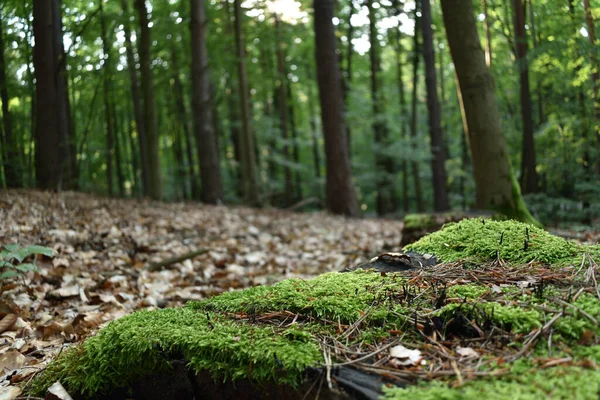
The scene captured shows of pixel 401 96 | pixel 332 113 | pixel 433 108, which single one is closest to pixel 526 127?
pixel 332 113

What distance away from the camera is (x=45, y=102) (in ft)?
23.8

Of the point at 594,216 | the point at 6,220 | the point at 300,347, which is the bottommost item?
the point at 594,216

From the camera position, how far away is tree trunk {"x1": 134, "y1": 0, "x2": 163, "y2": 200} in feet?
35.9

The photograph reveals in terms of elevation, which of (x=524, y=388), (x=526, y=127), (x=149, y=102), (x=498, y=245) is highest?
(x=149, y=102)

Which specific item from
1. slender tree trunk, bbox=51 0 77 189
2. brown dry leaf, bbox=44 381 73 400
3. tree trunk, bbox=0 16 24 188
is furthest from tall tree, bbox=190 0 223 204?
brown dry leaf, bbox=44 381 73 400

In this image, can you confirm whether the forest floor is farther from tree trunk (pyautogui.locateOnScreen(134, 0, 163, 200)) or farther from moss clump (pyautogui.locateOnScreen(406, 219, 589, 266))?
tree trunk (pyautogui.locateOnScreen(134, 0, 163, 200))

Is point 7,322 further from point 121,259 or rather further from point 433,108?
point 433,108

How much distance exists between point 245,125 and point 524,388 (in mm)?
11999

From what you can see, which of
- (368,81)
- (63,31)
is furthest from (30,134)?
(368,81)

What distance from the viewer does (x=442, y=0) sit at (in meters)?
5.50

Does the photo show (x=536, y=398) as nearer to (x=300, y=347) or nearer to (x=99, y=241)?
(x=300, y=347)

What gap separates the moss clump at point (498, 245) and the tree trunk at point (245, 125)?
9.98 m

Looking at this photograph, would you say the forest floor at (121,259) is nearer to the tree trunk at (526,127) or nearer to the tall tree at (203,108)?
the tall tree at (203,108)

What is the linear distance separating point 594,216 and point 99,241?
7.69 meters
